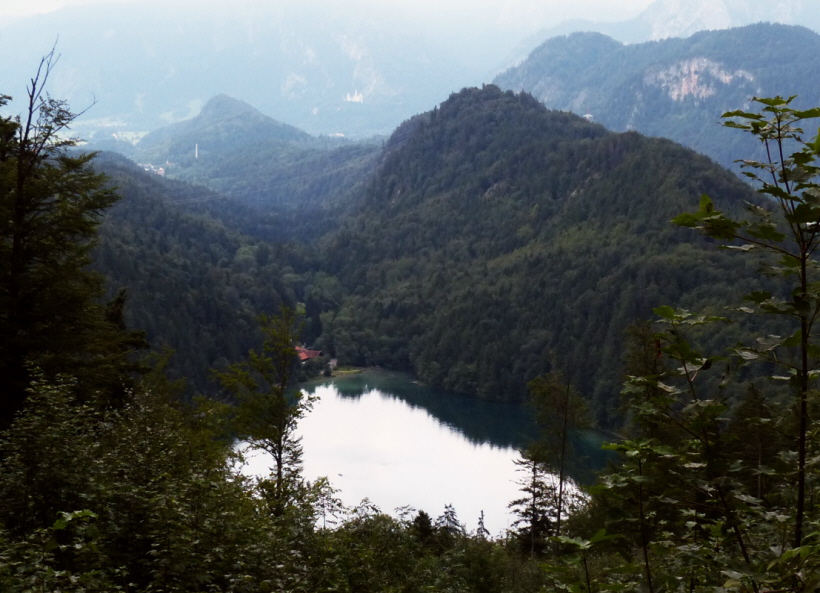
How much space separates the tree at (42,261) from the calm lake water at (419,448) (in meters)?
16.9

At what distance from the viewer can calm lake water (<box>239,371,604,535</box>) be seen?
158 feet

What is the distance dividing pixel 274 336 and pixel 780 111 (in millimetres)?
19274

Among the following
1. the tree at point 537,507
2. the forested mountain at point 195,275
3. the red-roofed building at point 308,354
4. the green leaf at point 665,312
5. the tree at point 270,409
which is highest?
the forested mountain at point 195,275

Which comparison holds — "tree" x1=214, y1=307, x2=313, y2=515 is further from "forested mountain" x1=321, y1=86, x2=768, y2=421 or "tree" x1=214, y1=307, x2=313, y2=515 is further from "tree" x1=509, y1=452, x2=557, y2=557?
"forested mountain" x1=321, y1=86, x2=768, y2=421

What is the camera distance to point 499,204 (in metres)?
153

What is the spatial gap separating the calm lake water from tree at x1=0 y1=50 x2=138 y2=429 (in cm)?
1691

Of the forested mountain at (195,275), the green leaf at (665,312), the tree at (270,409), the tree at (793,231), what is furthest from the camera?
the forested mountain at (195,275)

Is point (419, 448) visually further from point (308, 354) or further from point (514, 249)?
point (514, 249)

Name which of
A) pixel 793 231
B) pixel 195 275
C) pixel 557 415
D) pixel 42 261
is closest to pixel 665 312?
pixel 793 231

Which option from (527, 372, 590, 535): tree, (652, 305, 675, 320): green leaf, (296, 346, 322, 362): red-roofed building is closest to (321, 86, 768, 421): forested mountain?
(296, 346, 322, 362): red-roofed building

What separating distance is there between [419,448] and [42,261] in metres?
50.5

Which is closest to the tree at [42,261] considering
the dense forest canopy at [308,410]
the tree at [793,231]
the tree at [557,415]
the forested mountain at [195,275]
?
the dense forest canopy at [308,410]

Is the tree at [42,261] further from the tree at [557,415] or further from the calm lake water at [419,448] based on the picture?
the calm lake water at [419,448]

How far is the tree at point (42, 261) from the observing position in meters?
14.0
